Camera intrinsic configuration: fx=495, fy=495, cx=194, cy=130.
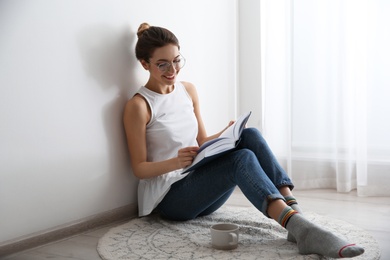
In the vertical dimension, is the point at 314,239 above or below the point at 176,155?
below

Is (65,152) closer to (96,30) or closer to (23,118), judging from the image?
(23,118)

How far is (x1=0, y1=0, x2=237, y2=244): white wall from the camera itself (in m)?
1.77

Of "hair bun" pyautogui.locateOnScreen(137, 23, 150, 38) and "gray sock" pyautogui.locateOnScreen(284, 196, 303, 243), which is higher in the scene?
"hair bun" pyautogui.locateOnScreen(137, 23, 150, 38)

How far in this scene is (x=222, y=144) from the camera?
5.93 ft

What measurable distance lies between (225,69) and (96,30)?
1.16m

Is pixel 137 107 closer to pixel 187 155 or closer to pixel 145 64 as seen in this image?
pixel 145 64

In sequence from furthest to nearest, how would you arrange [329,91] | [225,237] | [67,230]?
[329,91] < [67,230] < [225,237]

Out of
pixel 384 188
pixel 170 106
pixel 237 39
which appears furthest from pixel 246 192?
pixel 237 39

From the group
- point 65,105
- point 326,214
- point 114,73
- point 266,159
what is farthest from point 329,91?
point 65,105

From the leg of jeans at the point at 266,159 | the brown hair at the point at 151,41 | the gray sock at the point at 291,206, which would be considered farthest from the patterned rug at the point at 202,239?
the brown hair at the point at 151,41

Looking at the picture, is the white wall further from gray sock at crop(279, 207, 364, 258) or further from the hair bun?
gray sock at crop(279, 207, 364, 258)

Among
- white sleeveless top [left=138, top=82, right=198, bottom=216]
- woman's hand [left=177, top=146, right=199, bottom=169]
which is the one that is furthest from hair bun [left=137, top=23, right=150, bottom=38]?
woman's hand [left=177, top=146, right=199, bottom=169]

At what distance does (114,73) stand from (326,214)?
3.87 ft

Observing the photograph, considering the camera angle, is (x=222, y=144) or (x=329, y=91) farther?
(x=329, y=91)
